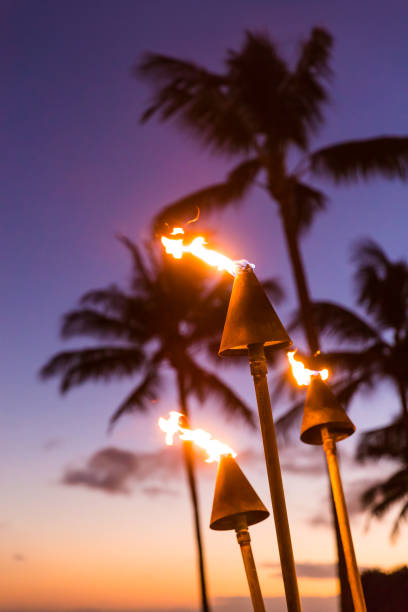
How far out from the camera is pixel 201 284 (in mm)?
22453

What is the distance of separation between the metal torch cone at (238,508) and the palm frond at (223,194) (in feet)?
39.1

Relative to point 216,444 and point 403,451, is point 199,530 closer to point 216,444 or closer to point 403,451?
point 403,451

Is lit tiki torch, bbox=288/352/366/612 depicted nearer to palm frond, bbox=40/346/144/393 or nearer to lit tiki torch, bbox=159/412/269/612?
lit tiki torch, bbox=159/412/269/612

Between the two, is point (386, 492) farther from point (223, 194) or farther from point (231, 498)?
point (231, 498)

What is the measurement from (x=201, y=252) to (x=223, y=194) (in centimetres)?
1268

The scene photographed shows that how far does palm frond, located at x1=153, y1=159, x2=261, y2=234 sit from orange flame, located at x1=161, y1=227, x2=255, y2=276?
39.8 feet

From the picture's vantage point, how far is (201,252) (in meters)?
4.05

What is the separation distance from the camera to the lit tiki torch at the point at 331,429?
4.70 metres

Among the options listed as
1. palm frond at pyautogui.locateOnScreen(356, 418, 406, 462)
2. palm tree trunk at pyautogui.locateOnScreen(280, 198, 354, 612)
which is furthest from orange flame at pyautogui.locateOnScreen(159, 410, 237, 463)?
palm frond at pyautogui.locateOnScreen(356, 418, 406, 462)

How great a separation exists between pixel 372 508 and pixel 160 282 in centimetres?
1252

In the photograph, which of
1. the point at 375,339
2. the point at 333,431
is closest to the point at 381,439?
the point at 375,339

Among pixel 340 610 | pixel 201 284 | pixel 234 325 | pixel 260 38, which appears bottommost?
pixel 340 610

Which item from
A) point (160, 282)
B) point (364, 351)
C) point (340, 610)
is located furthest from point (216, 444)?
point (160, 282)

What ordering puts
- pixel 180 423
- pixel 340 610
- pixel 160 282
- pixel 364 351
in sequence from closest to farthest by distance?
pixel 180 423 → pixel 340 610 → pixel 364 351 → pixel 160 282
